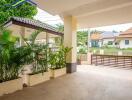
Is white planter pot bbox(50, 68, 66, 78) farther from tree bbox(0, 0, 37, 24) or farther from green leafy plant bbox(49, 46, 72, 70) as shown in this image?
tree bbox(0, 0, 37, 24)

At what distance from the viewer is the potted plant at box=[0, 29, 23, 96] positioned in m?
3.93

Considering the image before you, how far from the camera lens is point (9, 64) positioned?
4.25 metres

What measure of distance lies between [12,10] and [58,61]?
636 cm

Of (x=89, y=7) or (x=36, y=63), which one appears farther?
(x=89, y=7)

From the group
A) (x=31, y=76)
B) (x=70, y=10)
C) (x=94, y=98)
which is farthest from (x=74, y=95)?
(x=70, y=10)

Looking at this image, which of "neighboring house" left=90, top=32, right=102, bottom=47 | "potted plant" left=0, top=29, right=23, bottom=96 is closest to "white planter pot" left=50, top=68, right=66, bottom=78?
"potted plant" left=0, top=29, right=23, bottom=96

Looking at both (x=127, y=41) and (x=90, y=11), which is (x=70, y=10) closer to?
(x=90, y=11)

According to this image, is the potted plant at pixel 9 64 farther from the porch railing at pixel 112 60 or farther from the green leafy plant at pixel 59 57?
the porch railing at pixel 112 60

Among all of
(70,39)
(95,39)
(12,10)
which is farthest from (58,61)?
(95,39)

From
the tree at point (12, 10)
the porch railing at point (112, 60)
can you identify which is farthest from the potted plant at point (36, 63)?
the tree at point (12, 10)

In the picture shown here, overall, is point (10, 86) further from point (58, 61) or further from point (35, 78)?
point (58, 61)

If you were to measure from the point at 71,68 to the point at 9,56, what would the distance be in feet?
11.0

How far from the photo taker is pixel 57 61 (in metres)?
6.45

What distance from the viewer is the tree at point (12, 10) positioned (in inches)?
409
